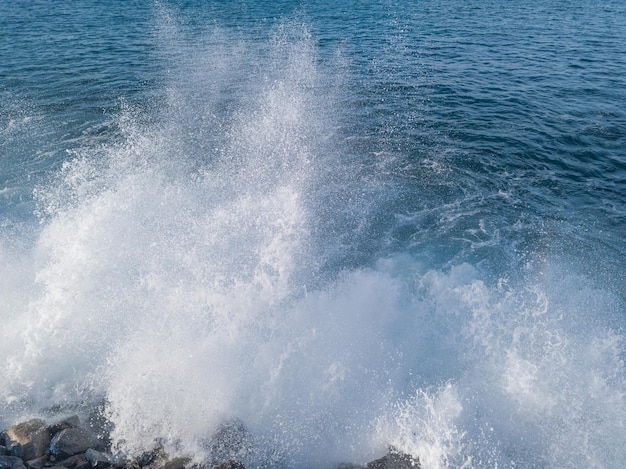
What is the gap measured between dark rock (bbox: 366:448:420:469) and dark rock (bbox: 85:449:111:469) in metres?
8.69

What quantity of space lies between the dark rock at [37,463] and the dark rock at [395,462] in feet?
34.7

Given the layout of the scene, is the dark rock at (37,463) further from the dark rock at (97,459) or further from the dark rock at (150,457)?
the dark rock at (150,457)

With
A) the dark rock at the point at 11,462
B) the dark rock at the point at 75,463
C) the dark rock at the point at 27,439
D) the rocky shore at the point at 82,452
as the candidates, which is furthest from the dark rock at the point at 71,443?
the dark rock at the point at 11,462

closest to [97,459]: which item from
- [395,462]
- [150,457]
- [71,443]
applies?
[71,443]

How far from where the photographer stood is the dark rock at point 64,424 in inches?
554

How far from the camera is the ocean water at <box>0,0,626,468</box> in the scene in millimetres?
14961

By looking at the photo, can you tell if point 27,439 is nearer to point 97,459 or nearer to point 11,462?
point 11,462

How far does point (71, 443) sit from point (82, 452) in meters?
0.47

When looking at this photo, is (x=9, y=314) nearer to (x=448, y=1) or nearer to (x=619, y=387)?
(x=619, y=387)

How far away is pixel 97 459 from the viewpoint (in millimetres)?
13242

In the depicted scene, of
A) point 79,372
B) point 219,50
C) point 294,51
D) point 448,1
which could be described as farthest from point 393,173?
point 448,1

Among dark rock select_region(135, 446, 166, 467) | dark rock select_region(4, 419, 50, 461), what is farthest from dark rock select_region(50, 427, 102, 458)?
dark rock select_region(135, 446, 166, 467)

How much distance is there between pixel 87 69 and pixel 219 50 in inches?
547

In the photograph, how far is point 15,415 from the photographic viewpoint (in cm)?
1482
